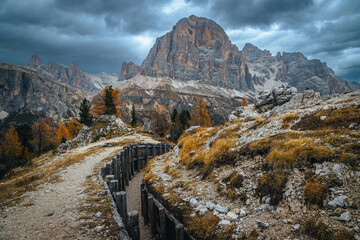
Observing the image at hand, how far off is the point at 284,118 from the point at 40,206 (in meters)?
13.6

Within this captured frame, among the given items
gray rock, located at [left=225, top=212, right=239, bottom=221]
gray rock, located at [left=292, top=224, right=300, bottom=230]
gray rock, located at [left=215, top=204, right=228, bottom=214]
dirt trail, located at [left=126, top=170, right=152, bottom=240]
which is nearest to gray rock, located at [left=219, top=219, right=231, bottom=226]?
gray rock, located at [left=225, top=212, right=239, bottom=221]

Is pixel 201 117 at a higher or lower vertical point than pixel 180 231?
higher

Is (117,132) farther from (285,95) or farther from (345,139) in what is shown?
(345,139)

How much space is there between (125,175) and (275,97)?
26.8m

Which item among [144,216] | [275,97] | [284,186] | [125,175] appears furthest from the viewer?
[275,97]

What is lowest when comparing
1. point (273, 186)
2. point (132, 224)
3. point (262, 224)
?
point (132, 224)

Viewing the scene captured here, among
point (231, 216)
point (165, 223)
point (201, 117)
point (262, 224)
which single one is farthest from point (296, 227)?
point (201, 117)

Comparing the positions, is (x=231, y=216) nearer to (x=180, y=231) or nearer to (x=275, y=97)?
(x=180, y=231)

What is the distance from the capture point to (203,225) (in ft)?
20.1

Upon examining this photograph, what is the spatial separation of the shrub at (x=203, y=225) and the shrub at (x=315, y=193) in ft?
9.61

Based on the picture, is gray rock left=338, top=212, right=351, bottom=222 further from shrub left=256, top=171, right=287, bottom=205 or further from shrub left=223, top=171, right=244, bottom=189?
shrub left=223, top=171, right=244, bottom=189

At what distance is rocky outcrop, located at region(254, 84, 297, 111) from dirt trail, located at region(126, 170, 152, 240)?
2411 centimetres

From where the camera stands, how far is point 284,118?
36.4 feet

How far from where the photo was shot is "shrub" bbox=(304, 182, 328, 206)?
499cm
